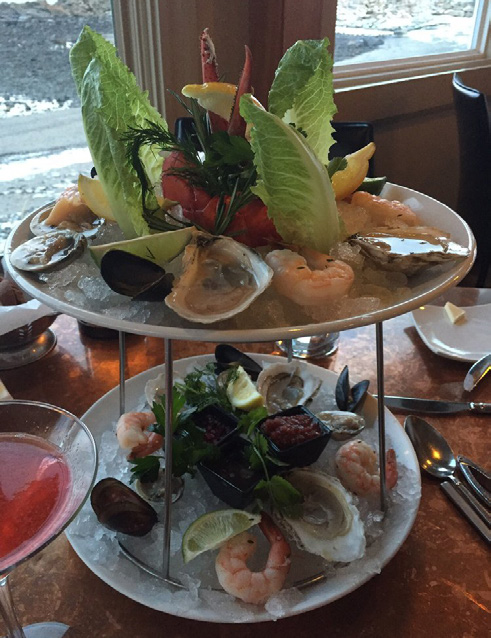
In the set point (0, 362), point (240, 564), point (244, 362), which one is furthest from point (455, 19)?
point (240, 564)

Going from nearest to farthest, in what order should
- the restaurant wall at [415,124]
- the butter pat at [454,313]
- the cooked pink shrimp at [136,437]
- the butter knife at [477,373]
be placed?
1. the cooked pink shrimp at [136,437]
2. the butter knife at [477,373]
3. the butter pat at [454,313]
4. the restaurant wall at [415,124]

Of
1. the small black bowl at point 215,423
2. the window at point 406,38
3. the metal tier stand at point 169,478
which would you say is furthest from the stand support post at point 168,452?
the window at point 406,38

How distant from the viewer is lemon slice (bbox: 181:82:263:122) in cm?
63

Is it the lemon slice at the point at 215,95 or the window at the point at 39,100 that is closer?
the lemon slice at the point at 215,95

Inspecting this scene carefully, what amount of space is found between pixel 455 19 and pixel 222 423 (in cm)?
314

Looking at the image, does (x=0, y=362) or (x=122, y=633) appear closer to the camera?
(x=122, y=633)

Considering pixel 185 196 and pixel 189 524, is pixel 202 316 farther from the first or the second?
pixel 189 524

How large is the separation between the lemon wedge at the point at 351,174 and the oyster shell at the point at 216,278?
0.20 metres

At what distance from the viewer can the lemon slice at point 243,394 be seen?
84 cm

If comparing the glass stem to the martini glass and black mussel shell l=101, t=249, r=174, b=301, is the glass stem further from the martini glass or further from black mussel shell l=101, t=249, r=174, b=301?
black mussel shell l=101, t=249, r=174, b=301

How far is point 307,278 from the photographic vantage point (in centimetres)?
52

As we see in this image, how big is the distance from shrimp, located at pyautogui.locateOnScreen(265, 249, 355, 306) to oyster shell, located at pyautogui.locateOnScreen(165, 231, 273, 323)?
0.06 ft

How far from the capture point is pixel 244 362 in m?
1.02

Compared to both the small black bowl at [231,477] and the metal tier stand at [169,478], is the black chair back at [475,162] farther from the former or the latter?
the small black bowl at [231,477]
